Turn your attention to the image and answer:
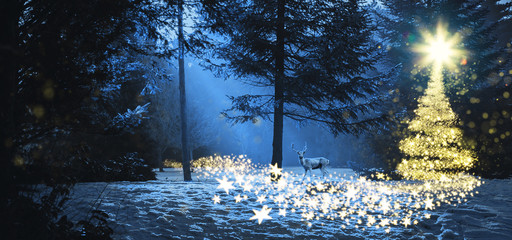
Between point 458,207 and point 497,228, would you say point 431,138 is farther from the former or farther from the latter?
point 497,228

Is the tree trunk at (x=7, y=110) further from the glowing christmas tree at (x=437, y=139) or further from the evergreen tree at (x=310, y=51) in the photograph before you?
the glowing christmas tree at (x=437, y=139)

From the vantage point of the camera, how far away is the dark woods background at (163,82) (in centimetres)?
309

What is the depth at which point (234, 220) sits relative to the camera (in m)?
5.91

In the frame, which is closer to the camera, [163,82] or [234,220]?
[234,220]

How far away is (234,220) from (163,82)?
10.9 m

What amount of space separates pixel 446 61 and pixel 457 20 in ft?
8.66

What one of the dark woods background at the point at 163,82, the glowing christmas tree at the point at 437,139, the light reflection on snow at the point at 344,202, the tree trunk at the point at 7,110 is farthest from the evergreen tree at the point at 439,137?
the tree trunk at the point at 7,110

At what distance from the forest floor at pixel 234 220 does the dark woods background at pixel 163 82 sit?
609 mm

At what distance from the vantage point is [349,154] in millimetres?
34812

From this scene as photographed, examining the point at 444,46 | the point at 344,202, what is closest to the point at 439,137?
the point at 344,202

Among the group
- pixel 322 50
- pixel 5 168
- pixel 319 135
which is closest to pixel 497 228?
pixel 322 50

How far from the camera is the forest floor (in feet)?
16.9

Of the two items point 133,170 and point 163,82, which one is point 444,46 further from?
point 133,170

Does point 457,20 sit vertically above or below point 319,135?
above
